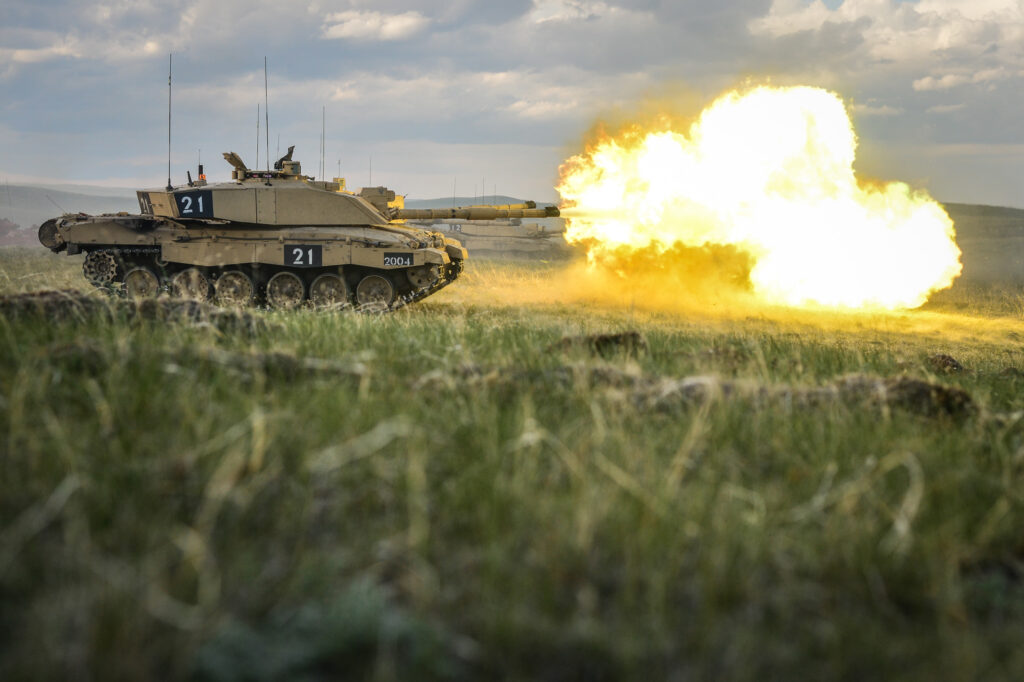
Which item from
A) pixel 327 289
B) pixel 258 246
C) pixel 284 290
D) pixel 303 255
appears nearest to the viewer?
pixel 303 255

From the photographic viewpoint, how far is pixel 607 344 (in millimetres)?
7918

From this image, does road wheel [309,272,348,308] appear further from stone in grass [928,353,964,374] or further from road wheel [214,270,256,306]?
stone in grass [928,353,964,374]

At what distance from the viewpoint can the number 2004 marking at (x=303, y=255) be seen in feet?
50.0

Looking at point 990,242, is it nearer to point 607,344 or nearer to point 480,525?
point 607,344

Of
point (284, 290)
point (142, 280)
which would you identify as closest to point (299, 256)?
point (284, 290)

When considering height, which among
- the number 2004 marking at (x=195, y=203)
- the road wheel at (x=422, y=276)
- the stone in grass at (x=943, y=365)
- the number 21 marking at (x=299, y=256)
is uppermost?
the number 2004 marking at (x=195, y=203)

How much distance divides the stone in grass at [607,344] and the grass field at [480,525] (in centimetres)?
166

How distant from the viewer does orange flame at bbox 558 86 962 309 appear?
18375 mm

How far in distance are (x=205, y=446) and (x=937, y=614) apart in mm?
3133

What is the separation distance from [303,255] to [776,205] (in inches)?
424

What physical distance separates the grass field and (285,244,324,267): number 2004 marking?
9430 mm

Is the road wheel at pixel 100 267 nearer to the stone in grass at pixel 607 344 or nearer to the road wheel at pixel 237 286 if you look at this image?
the road wheel at pixel 237 286

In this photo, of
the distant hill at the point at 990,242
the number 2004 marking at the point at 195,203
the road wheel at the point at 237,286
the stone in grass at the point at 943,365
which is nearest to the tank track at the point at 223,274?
the road wheel at the point at 237,286

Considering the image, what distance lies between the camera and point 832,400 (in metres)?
5.82
